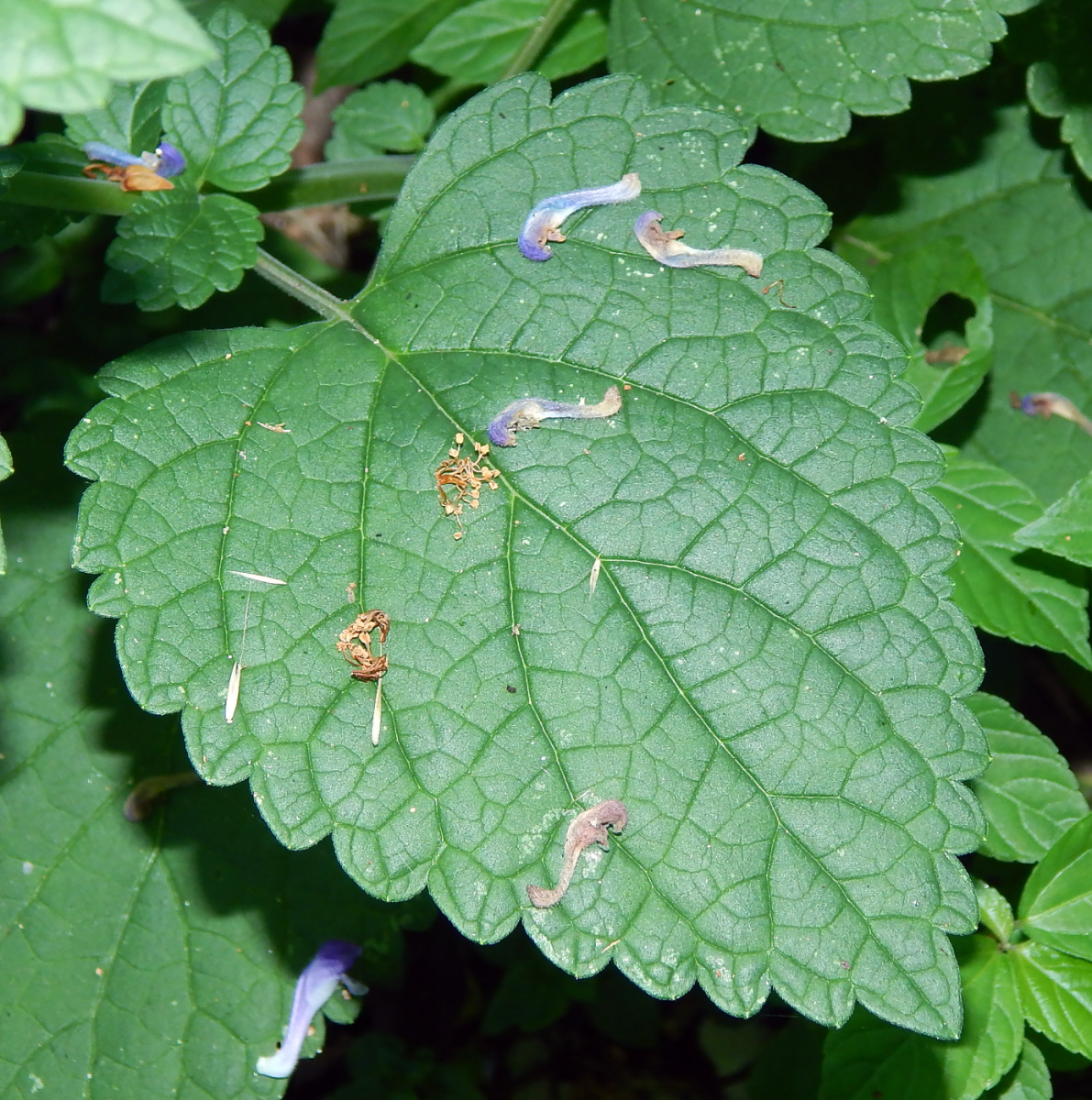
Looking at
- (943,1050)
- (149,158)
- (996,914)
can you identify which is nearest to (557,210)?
(149,158)

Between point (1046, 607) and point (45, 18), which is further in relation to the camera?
point (1046, 607)

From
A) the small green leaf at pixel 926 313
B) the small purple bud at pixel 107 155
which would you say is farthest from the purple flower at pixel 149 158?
the small green leaf at pixel 926 313

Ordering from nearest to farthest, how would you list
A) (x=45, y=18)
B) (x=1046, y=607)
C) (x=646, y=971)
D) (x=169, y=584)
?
(x=45, y=18) < (x=646, y=971) < (x=169, y=584) < (x=1046, y=607)

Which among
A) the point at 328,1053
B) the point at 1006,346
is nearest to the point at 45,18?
the point at 1006,346

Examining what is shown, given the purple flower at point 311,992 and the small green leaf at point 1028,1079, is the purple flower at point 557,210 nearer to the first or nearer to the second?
the purple flower at point 311,992

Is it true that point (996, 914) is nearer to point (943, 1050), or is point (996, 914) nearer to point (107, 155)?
point (943, 1050)

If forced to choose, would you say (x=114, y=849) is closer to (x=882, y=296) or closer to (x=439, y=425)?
(x=439, y=425)
